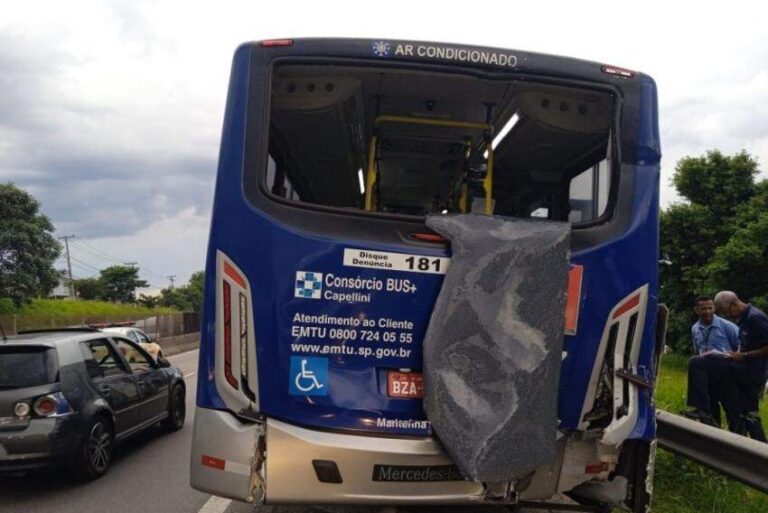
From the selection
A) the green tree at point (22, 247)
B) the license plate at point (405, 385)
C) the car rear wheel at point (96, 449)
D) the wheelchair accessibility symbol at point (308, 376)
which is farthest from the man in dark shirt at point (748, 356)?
the green tree at point (22, 247)

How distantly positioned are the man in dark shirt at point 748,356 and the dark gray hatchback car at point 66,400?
612 cm

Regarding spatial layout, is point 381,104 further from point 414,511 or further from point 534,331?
point 414,511

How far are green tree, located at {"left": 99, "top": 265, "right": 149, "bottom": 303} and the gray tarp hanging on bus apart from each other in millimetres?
77335

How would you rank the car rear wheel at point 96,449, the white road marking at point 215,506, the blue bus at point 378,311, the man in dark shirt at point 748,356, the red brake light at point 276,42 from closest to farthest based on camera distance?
the blue bus at point 378,311
the red brake light at point 276,42
the white road marking at point 215,506
the car rear wheel at point 96,449
the man in dark shirt at point 748,356

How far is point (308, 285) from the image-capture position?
3.49 m

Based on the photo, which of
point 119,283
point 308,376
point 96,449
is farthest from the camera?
point 119,283

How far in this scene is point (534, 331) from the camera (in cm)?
347

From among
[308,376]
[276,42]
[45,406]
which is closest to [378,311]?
[308,376]

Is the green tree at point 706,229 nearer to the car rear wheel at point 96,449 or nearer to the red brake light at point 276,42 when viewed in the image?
the car rear wheel at point 96,449

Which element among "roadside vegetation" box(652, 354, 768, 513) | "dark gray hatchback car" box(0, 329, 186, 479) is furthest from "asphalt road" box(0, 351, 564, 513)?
"roadside vegetation" box(652, 354, 768, 513)

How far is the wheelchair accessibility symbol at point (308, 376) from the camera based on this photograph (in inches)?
136

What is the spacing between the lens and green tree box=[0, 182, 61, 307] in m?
34.1

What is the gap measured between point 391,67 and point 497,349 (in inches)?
65.9

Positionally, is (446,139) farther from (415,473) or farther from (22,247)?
(22,247)
